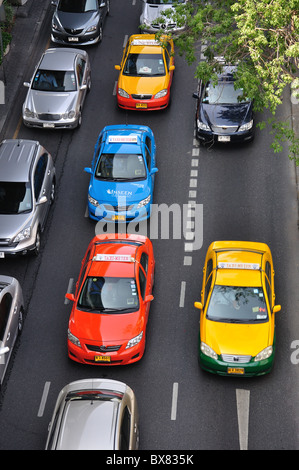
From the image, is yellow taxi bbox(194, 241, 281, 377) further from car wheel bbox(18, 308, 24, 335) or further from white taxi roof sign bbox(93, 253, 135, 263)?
car wheel bbox(18, 308, 24, 335)

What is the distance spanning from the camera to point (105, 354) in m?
20.9

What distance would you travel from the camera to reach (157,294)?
23594 millimetres

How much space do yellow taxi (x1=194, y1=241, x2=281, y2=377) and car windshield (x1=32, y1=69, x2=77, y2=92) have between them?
947cm

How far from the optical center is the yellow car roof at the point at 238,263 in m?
21.7

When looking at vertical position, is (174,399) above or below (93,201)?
below

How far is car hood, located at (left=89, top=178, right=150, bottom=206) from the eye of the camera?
25.3 meters

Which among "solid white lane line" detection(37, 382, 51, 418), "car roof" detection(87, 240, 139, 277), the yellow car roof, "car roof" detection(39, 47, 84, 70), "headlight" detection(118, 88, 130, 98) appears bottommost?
"solid white lane line" detection(37, 382, 51, 418)

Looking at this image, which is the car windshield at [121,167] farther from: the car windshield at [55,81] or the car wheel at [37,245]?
the car windshield at [55,81]

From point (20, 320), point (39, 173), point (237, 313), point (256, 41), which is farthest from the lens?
point (39, 173)

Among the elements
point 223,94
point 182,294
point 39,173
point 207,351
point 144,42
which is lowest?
point 182,294

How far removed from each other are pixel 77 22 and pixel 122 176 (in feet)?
30.5

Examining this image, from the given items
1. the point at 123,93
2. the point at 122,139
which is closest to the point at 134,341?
the point at 122,139

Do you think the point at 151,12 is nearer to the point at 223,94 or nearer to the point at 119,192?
the point at 223,94

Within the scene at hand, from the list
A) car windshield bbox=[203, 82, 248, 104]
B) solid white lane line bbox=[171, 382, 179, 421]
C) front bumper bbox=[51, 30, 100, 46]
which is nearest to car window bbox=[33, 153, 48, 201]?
car windshield bbox=[203, 82, 248, 104]
